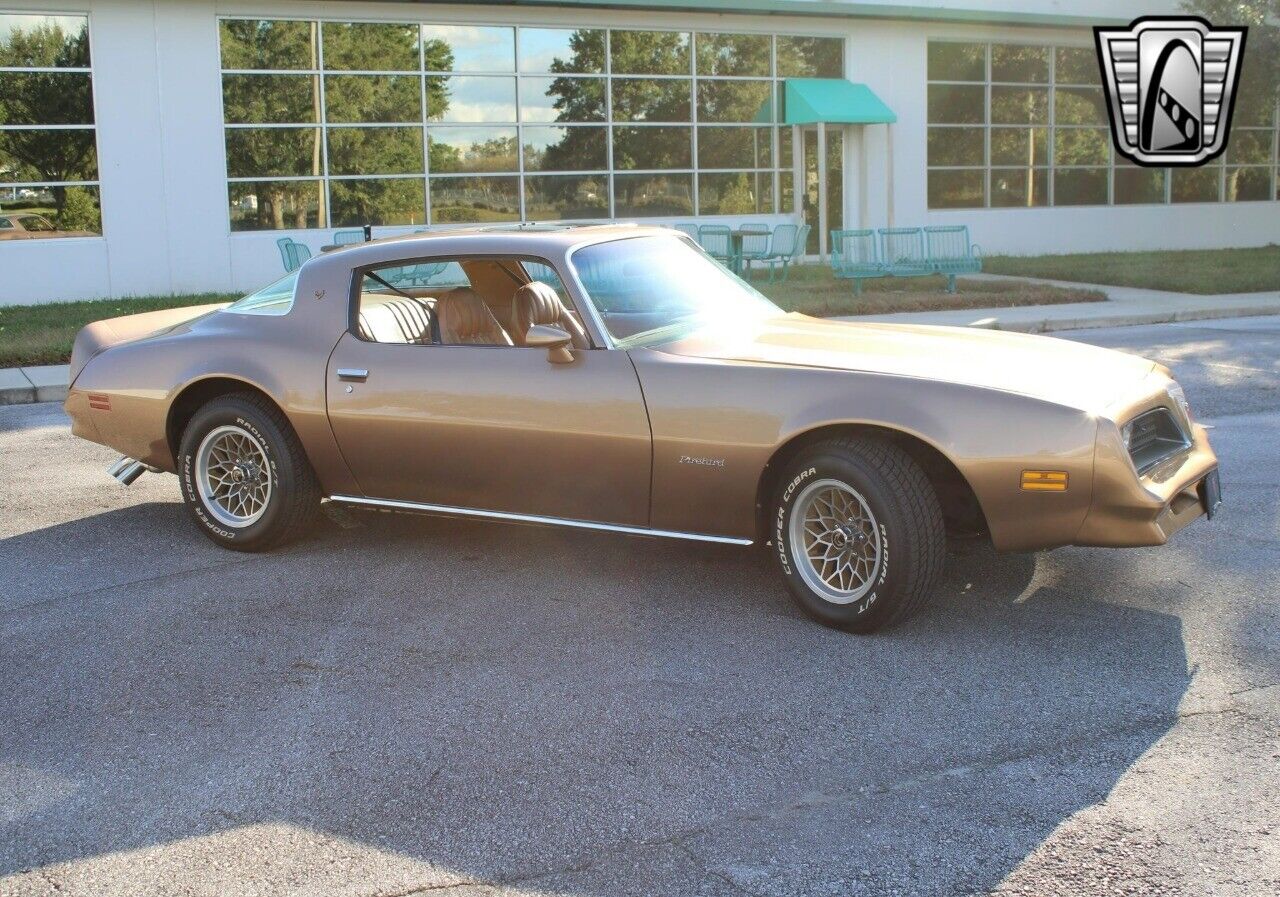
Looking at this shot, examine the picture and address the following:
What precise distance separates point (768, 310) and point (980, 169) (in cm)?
2438

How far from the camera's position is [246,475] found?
6.65 metres

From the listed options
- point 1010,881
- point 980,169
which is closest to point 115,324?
point 1010,881

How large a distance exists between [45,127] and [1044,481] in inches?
773

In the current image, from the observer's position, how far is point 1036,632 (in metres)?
5.26

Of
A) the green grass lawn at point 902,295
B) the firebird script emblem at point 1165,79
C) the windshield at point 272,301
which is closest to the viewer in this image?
the windshield at point 272,301

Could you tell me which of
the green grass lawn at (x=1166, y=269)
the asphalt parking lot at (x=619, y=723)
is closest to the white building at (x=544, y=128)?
the green grass lawn at (x=1166, y=269)

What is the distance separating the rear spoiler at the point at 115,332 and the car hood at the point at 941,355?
2.78 metres

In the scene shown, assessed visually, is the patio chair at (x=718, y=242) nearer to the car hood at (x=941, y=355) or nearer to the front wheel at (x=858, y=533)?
the car hood at (x=941, y=355)

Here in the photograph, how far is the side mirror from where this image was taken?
18.5ft

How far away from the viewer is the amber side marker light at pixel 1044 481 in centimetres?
492

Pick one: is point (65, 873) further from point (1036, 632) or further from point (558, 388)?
point (1036, 632)

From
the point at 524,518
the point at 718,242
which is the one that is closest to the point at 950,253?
the point at 718,242

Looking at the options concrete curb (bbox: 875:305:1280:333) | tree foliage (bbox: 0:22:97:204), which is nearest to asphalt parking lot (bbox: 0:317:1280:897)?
concrete curb (bbox: 875:305:1280:333)

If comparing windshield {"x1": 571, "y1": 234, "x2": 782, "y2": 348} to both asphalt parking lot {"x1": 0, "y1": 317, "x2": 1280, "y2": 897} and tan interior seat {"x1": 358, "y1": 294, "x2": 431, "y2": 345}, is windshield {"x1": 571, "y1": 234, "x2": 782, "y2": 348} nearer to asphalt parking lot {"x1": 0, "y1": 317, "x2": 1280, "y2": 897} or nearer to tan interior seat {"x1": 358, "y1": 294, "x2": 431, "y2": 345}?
tan interior seat {"x1": 358, "y1": 294, "x2": 431, "y2": 345}
